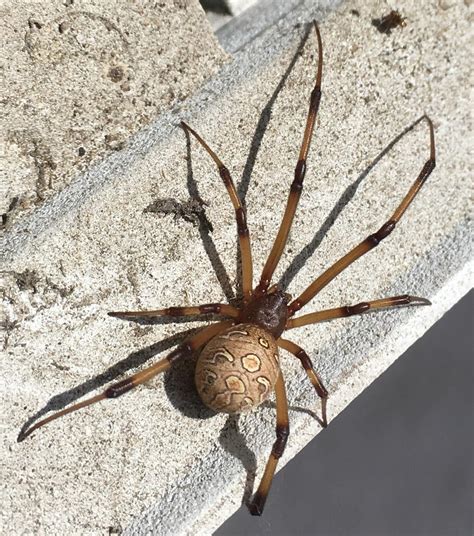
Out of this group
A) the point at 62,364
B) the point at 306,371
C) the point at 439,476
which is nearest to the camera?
the point at 62,364

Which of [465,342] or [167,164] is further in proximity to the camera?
[465,342]

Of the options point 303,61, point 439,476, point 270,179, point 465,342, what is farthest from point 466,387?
point 303,61

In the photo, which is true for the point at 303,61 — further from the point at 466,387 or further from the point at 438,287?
the point at 466,387

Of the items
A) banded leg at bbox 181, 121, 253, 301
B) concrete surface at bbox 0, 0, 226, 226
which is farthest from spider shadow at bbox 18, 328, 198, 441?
concrete surface at bbox 0, 0, 226, 226

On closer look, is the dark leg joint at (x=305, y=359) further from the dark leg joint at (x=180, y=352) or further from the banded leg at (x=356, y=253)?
the dark leg joint at (x=180, y=352)

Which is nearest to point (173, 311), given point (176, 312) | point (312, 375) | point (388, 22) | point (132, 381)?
point (176, 312)

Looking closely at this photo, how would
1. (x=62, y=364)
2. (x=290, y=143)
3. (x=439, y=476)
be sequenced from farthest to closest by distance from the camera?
(x=439, y=476) < (x=290, y=143) < (x=62, y=364)

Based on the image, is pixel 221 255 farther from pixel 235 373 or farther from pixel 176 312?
pixel 235 373
